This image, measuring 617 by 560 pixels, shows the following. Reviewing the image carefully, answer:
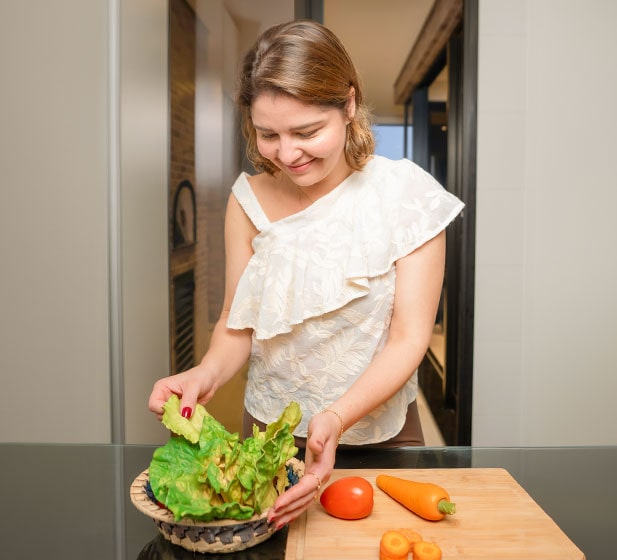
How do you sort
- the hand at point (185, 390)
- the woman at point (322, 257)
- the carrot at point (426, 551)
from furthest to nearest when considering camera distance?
the woman at point (322, 257), the hand at point (185, 390), the carrot at point (426, 551)

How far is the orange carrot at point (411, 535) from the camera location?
95 centimetres

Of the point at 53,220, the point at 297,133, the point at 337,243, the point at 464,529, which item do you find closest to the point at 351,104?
the point at 297,133

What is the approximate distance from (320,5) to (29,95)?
51.9 inches

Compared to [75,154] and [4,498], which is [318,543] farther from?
[75,154]

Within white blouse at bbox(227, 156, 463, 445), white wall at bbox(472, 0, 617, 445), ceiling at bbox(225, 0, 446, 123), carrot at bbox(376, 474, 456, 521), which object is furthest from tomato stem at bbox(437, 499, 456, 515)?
ceiling at bbox(225, 0, 446, 123)

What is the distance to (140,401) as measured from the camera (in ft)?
10.3

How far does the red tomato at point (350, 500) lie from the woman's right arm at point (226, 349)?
331mm

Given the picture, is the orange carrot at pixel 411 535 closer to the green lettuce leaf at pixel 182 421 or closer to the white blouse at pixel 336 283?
the green lettuce leaf at pixel 182 421

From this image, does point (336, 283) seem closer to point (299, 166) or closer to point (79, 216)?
point (299, 166)

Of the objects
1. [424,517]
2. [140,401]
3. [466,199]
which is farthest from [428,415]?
[424,517]

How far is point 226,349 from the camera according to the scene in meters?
1.61

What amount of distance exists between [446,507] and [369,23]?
259 centimetres

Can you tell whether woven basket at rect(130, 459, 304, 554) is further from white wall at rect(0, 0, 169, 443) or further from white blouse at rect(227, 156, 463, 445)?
white wall at rect(0, 0, 169, 443)

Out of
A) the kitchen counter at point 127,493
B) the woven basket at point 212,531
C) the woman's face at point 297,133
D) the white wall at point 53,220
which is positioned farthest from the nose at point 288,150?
the white wall at point 53,220
